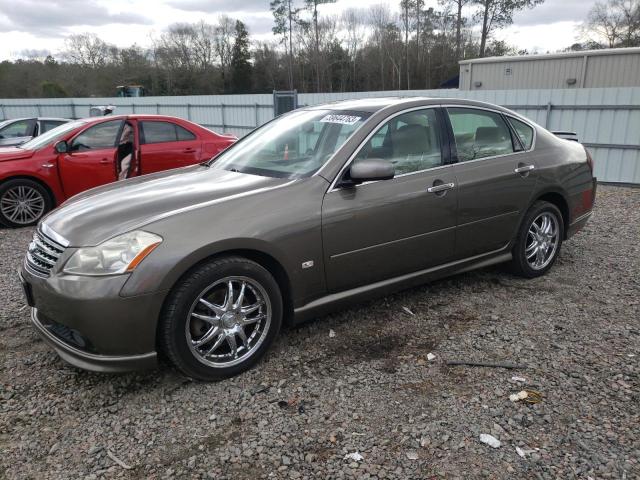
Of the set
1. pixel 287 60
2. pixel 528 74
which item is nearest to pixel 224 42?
pixel 287 60

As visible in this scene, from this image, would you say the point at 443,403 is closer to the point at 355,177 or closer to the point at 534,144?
the point at 355,177

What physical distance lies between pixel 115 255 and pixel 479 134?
10.1 ft

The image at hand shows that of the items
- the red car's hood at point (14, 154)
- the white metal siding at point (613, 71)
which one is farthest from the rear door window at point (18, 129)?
the white metal siding at point (613, 71)

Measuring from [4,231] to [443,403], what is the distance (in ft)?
22.3

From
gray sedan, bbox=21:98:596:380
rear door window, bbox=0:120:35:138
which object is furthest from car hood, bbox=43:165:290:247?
rear door window, bbox=0:120:35:138

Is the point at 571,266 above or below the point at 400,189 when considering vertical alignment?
below

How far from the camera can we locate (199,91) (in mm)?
57750

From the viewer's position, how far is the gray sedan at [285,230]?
2.74 meters

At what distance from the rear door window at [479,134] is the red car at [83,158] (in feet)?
16.2

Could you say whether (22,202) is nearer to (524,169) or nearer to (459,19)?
(524,169)

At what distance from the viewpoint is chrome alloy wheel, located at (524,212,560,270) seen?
463 centimetres

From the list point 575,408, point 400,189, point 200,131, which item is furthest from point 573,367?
point 200,131

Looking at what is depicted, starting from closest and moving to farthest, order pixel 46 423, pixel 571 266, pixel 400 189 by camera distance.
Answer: pixel 46 423 < pixel 400 189 < pixel 571 266

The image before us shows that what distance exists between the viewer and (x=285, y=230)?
311 centimetres
